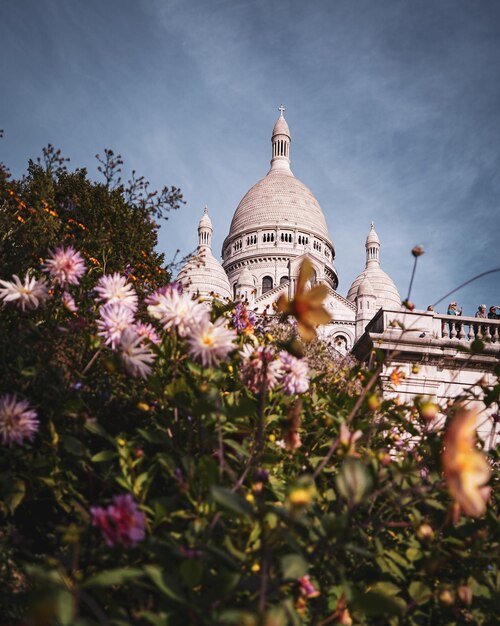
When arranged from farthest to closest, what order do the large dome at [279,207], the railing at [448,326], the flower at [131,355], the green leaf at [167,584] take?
the large dome at [279,207] < the railing at [448,326] < the flower at [131,355] < the green leaf at [167,584]

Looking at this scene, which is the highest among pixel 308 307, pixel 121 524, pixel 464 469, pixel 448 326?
pixel 448 326

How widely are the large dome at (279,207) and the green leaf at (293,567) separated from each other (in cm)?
6145

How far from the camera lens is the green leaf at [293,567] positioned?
3.66 feet

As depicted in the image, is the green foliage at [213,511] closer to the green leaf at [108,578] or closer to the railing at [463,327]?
the green leaf at [108,578]

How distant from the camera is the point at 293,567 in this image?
3.72 feet

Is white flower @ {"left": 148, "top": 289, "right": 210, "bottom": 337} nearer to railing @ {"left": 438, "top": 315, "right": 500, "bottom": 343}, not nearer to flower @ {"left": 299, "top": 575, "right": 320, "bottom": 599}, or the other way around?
flower @ {"left": 299, "top": 575, "right": 320, "bottom": 599}

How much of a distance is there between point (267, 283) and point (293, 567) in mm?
58096

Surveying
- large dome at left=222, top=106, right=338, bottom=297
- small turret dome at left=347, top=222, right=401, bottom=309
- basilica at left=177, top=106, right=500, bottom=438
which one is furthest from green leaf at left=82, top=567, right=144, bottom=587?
large dome at left=222, top=106, right=338, bottom=297

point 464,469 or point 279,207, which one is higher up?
point 279,207

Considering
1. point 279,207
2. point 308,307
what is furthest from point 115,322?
point 279,207

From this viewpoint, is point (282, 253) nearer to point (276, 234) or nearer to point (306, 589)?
point (276, 234)

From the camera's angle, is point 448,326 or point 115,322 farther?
point 448,326

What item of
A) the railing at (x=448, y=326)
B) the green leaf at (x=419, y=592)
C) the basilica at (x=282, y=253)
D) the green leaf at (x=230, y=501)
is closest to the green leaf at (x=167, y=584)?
the green leaf at (x=230, y=501)

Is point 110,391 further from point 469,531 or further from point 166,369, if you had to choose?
point 469,531
